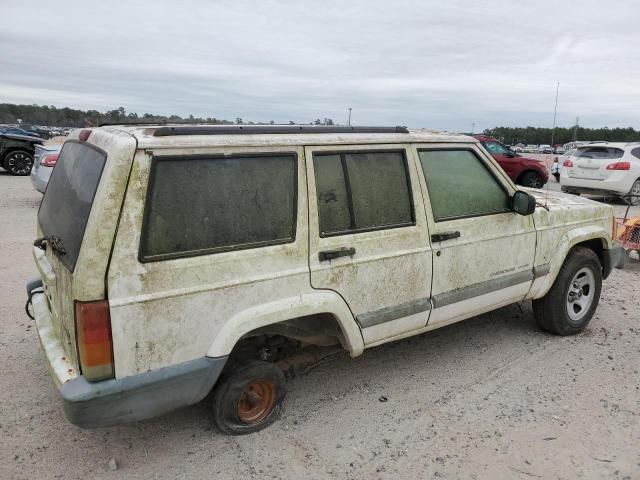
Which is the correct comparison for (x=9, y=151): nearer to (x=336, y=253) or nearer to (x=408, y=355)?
(x=408, y=355)

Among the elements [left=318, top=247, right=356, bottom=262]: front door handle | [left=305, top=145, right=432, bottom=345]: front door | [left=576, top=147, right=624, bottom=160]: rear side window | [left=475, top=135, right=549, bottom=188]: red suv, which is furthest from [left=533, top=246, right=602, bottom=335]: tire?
[left=475, top=135, right=549, bottom=188]: red suv

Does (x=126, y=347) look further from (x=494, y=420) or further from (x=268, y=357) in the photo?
(x=494, y=420)

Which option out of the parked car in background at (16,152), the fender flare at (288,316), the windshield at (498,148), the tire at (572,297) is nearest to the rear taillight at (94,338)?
the fender flare at (288,316)

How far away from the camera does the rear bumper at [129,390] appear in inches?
92.8

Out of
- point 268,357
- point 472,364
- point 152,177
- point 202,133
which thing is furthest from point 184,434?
point 472,364

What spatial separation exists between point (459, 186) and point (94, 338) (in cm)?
255

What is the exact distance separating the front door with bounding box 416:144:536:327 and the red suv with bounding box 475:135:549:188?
1085 cm

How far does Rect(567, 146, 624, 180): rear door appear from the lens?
12164 mm

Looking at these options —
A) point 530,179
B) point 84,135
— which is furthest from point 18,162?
point 530,179

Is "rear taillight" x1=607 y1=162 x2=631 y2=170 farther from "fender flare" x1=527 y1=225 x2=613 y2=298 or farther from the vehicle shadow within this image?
"fender flare" x1=527 y1=225 x2=613 y2=298

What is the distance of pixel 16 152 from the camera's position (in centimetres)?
1458

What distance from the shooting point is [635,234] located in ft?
22.0

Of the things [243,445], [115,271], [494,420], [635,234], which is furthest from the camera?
[635,234]

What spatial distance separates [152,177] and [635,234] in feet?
21.7
